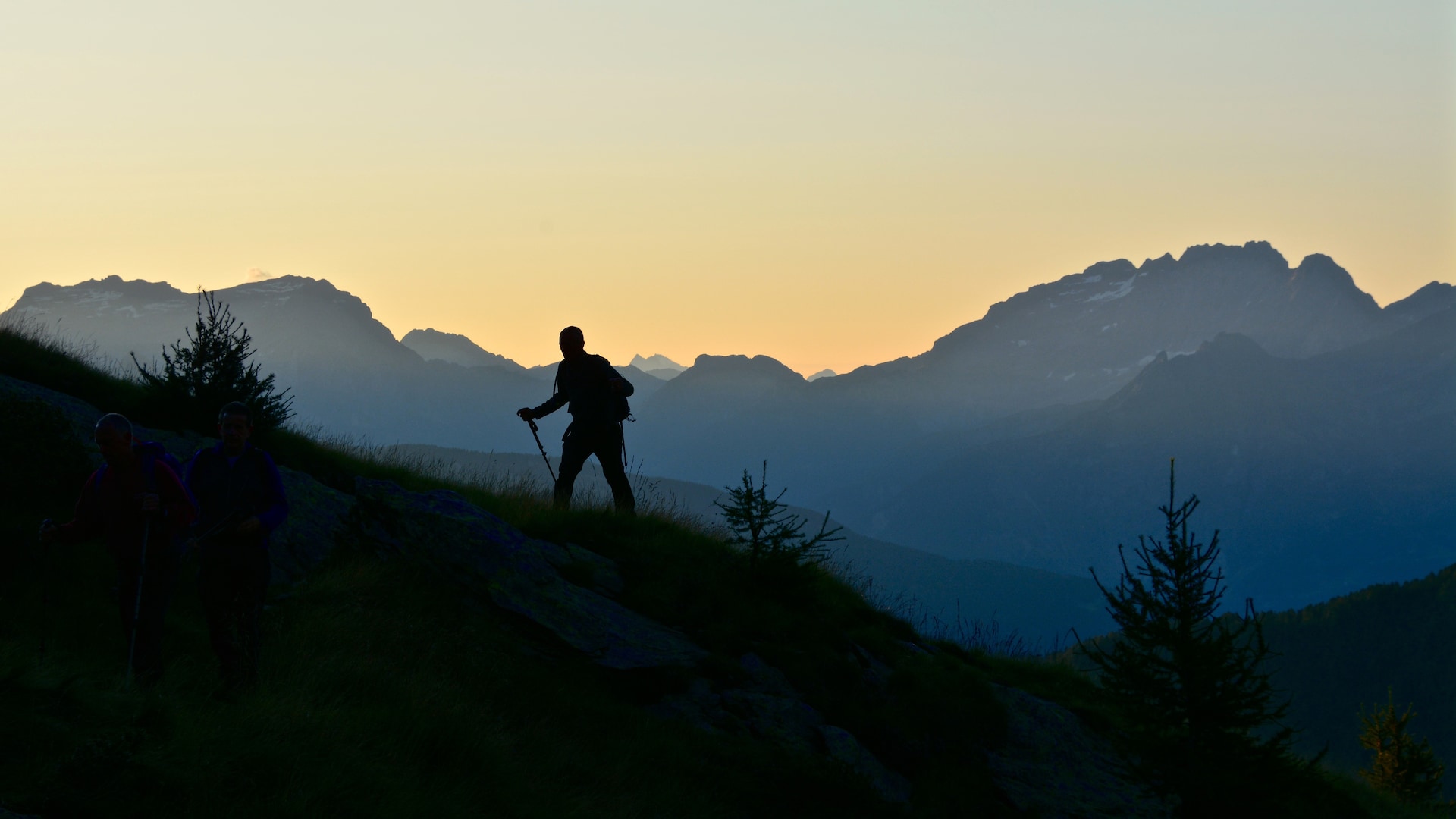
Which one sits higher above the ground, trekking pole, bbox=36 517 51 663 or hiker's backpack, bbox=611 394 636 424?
hiker's backpack, bbox=611 394 636 424

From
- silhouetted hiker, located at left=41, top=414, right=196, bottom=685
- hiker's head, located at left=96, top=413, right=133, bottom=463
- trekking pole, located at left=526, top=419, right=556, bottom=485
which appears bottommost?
silhouetted hiker, located at left=41, top=414, right=196, bottom=685

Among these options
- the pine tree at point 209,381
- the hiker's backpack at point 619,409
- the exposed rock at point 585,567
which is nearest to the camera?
the exposed rock at point 585,567

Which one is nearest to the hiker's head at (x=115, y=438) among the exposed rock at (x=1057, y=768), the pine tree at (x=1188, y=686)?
the pine tree at (x=1188, y=686)

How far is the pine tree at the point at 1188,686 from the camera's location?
10375 mm

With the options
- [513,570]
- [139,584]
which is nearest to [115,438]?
[139,584]

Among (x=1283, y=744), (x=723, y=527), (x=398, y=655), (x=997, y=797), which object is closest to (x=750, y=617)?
(x=723, y=527)

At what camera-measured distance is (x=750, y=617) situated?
39.9 feet

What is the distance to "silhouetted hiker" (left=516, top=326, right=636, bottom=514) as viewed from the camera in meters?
14.3

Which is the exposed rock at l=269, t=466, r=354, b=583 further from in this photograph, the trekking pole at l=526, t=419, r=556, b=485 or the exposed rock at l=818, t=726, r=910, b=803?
the exposed rock at l=818, t=726, r=910, b=803

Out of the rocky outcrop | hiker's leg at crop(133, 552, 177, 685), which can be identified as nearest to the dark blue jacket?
hiker's leg at crop(133, 552, 177, 685)

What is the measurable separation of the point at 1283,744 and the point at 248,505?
10231mm

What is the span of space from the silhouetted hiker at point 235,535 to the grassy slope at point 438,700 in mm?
385

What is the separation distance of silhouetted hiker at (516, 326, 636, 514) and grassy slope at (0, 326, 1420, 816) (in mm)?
693

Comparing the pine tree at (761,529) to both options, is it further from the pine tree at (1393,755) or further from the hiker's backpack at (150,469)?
the pine tree at (1393,755)
